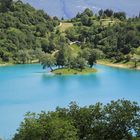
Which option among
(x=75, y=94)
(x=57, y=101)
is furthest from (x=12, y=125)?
(x=75, y=94)

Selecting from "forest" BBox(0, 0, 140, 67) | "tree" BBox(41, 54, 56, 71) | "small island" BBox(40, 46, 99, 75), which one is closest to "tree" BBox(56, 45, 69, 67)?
"small island" BBox(40, 46, 99, 75)

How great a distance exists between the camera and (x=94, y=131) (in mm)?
31953

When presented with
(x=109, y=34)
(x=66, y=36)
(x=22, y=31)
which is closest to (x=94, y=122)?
(x=109, y=34)

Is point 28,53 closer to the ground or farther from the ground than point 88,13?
closer to the ground

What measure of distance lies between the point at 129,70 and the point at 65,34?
160ft

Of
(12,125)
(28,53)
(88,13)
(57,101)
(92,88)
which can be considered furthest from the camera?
(88,13)

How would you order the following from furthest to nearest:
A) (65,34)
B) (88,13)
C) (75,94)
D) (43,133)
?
1. (88,13)
2. (65,34)
3. (75,94)
4. (43,133)

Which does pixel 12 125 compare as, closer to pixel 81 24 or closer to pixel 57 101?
pixel 57 101

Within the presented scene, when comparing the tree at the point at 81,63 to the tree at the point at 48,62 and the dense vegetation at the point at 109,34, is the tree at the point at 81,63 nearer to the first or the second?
the tree at the point at 48,62

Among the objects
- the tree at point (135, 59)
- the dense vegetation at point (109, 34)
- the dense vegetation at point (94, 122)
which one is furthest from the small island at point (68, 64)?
the dense vegetation at point (94, 122)

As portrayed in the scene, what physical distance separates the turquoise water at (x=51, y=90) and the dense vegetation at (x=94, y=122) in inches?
700

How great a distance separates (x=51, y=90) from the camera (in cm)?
8906

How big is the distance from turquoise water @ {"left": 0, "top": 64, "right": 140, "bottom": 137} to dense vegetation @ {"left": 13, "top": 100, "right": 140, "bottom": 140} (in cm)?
1778

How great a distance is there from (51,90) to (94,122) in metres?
56.9
